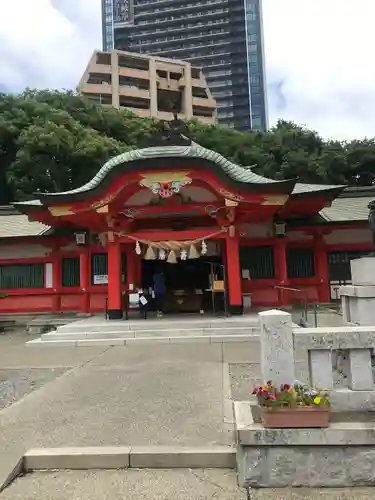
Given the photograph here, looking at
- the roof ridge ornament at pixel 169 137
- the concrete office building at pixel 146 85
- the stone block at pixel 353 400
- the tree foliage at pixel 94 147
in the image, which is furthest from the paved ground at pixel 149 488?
the concrete office building at pixel 146 85

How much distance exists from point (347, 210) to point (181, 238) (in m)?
7.62

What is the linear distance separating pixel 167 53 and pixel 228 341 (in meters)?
91.6

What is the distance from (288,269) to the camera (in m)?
15.2

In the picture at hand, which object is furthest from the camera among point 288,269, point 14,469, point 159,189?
point 288,269

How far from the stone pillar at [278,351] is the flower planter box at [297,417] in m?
0.37

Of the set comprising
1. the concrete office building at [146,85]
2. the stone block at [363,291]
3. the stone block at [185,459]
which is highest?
the concrete office building at [146,85]

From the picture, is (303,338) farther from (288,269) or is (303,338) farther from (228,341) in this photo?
(288,269)

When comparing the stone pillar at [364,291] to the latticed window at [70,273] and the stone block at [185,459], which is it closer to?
the stone block at [185,459]

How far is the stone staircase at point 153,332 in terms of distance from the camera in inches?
434

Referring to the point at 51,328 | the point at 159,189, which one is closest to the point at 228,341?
the point at 159,189

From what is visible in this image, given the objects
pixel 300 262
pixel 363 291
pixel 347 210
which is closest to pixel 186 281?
pixel 300 262

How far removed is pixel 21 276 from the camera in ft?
52.5

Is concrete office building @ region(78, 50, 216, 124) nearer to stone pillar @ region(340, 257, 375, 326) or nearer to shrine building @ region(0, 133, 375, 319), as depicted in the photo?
shrine building @ region(0, 133, 375, 319)

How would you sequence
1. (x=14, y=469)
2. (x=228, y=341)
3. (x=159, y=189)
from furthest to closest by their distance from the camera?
1. (x=159, y=189)
2. (x=228, y=341)
3. (x=14, y=469)
